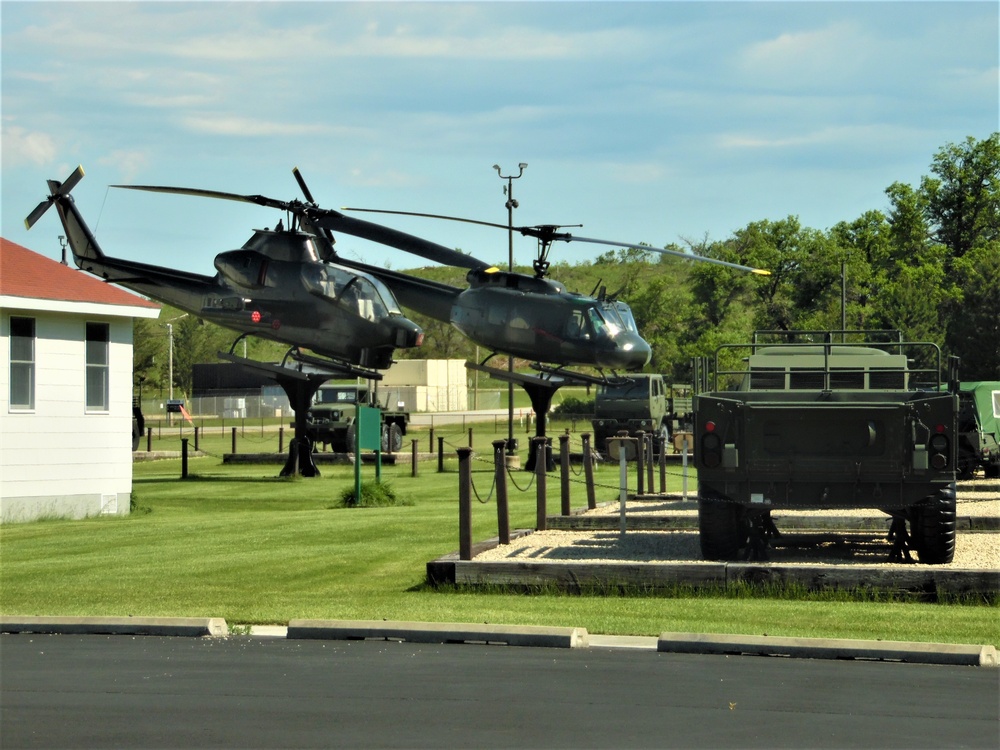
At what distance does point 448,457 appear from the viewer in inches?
1678

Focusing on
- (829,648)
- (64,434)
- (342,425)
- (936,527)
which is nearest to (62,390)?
(64,434)

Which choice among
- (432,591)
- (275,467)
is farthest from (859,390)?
(275,467)

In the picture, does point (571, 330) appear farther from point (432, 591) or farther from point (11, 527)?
point (432, 591)

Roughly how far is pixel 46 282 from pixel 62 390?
6.57 feet

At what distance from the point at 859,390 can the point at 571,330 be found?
21468 mm

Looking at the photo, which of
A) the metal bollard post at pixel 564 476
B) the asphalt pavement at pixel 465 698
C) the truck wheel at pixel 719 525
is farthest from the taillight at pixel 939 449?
the metal bollard post at pixel 564 476

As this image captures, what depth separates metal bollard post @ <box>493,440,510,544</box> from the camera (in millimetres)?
13578

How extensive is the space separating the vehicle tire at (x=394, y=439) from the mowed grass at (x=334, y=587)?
79.2ft

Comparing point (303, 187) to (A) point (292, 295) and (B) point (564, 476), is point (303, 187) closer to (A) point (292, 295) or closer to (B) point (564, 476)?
(A) point (292, 295)

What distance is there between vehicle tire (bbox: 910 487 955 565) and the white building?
16292 millimetres

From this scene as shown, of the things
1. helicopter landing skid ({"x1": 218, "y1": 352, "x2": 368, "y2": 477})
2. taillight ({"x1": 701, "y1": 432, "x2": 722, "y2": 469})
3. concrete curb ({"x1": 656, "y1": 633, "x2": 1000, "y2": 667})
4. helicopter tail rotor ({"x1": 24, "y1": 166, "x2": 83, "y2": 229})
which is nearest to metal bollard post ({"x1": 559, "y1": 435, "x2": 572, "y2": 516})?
taillight ({"x1": 701, "y1": 432, "x2": 722, "y2": 469})

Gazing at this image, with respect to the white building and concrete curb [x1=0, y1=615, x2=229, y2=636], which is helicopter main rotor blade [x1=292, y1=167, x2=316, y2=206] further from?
concrete curb [x1=0, y1=615, x2=229, y2=636]

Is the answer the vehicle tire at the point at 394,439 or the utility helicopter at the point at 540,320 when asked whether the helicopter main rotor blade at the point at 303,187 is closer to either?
the utility helicopter at the point at 540,320

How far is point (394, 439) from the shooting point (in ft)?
155
